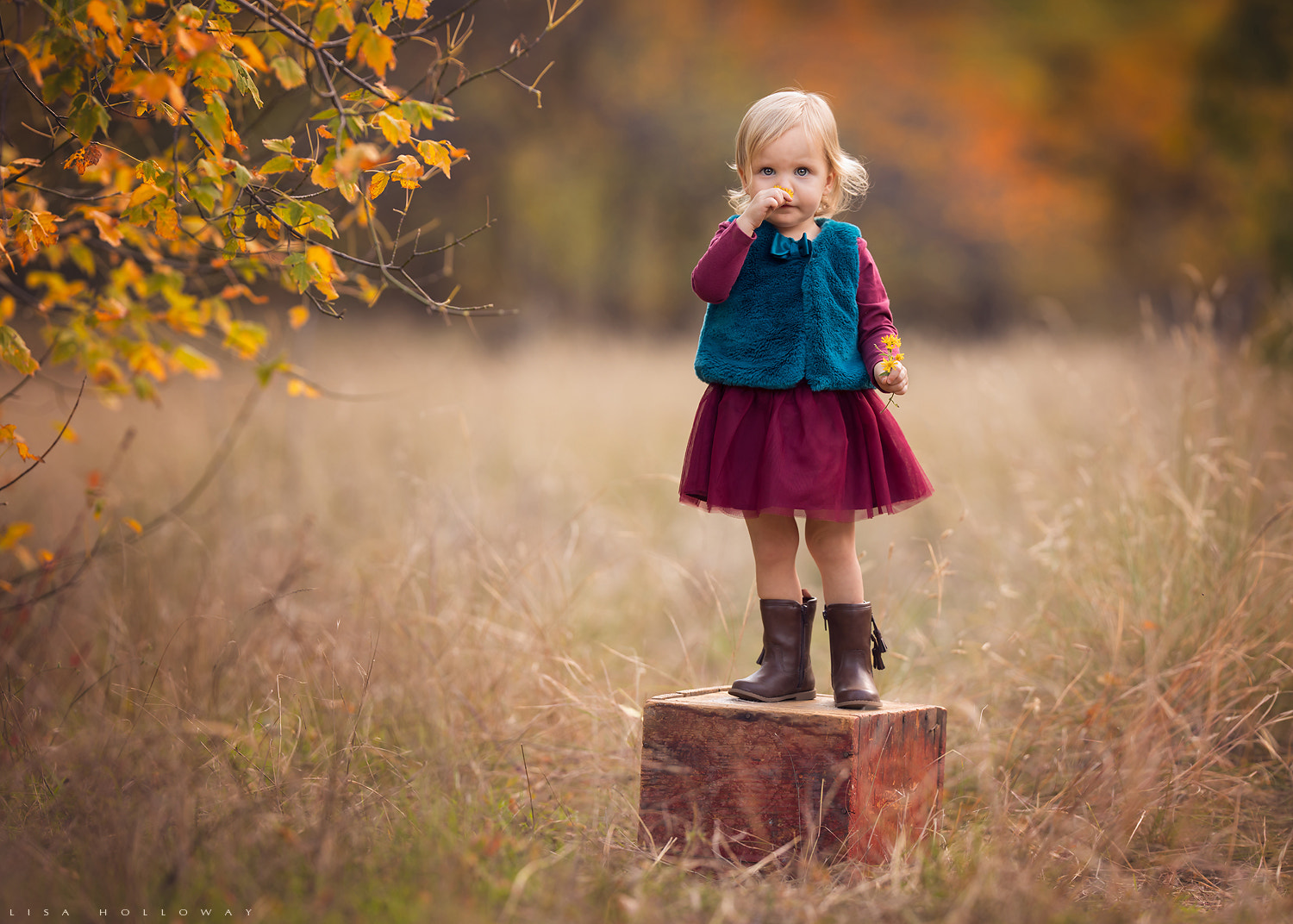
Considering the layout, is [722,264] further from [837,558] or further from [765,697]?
[765,697]

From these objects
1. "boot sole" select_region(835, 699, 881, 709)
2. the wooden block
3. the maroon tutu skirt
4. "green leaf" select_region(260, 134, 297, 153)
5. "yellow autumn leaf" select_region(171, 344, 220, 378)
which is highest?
"green leaf" select_region(260, 134, 297, 153)

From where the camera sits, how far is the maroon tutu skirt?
216 cm

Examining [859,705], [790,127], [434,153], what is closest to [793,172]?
[790,127]

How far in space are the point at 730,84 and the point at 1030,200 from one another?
5400 millimetres

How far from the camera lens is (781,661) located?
7.52 ft

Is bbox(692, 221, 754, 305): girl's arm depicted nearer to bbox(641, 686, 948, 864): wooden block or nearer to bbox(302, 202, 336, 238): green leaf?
bbox(302, 202, 336, 238): green leaf

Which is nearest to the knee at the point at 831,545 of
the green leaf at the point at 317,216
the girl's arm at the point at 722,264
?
the girl's arm at the point at 722,264

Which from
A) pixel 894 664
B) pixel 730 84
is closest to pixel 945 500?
pixel 894 664

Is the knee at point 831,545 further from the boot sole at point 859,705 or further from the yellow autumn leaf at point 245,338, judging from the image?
the yellow autumn leaf at point 245,338

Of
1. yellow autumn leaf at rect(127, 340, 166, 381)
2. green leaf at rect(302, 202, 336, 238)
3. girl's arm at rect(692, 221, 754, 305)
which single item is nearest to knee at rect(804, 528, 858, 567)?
girl's arm at rect(692, 221, 754, 305)

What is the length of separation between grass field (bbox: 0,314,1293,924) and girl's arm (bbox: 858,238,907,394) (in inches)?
20.8

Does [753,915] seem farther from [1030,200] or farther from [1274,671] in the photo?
[1030,200]

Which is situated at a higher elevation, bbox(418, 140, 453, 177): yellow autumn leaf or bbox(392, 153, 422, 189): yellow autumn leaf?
bbox(418, 140, 453, 177): yellow autumn leaf

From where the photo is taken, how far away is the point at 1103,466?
4137 millimetres
